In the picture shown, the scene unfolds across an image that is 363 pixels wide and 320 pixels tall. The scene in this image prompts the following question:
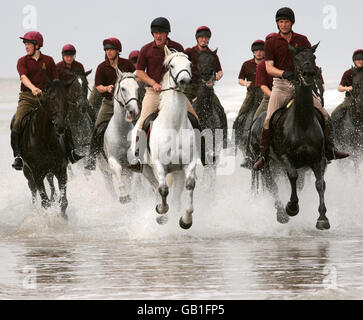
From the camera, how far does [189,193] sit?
15602 mm

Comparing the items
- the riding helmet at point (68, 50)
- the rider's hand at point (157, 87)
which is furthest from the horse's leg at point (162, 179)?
the riding helmet at point (68, 50)

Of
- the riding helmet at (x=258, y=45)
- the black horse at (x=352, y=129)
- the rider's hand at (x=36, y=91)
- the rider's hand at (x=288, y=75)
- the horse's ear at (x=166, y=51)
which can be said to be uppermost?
the riding helmet at (x=258, y=45)

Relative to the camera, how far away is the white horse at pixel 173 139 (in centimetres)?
1550

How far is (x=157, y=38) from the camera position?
16781mm

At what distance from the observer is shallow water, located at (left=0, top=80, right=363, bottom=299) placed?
1112 cm

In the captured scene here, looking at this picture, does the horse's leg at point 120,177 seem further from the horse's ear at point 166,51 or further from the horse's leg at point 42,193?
the horse's ear at point 166,51

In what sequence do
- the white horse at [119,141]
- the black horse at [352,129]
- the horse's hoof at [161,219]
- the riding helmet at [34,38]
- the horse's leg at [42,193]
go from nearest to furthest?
the horse's hoof at [161,219] → the horse's leg at [42,193] → the riding helmet at [34,38] → the white horse at [119,141] → the black horse at [352,129]

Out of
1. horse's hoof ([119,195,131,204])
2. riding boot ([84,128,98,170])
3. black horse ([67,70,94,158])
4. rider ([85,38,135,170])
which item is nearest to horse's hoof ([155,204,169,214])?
horse's hoof ([119,195,131,204])

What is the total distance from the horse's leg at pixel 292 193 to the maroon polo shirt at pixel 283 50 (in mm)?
1522

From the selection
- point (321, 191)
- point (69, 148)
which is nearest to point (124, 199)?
point (69, 148)

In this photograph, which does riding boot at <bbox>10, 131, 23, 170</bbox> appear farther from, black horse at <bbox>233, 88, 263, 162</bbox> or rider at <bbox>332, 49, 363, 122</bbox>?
rider at <bbox>332, 49, 363, 122</bbox>

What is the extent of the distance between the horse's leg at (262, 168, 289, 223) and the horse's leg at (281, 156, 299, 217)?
18.5 inches
